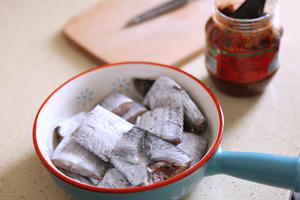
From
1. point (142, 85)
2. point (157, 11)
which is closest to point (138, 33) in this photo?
point (157, 11)

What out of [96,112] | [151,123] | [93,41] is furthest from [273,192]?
[93,41]

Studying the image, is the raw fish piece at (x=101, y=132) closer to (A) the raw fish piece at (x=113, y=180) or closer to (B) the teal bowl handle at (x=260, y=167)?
(A) the raw fish piece at (x=113, y=180)

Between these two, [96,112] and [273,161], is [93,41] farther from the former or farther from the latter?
[273,161]

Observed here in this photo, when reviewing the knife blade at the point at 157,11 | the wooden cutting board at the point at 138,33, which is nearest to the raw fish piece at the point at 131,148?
the wooden cutting board at the point at 138,33

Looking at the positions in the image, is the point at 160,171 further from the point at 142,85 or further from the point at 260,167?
the point at 142,85

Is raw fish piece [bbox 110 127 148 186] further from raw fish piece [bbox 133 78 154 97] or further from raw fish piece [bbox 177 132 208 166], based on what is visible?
raw fish piece [bbox 133 78 154 97]
